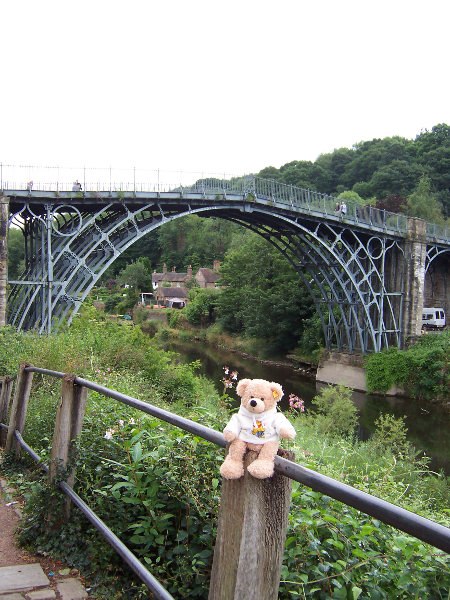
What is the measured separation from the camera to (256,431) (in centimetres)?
169

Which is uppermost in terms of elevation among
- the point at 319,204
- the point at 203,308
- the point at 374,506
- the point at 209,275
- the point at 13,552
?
the point at 319,204

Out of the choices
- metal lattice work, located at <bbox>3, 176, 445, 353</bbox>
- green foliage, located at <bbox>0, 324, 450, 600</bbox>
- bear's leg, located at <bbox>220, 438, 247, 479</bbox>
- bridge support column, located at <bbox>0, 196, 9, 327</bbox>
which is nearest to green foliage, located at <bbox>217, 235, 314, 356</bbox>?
metal lattice work, located at <bbox>3, 176, 445, 353</bbox>

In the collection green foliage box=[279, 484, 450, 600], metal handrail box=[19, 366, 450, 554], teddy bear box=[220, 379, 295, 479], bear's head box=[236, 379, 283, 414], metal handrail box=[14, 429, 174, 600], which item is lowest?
green foliage box=[279, 484, 450, 600]

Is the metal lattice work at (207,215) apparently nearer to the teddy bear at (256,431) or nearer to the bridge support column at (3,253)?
the bridge support column at (3,253)

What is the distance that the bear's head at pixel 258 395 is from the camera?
181 centimetres

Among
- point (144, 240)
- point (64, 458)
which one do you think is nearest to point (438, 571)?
point (64, 458)

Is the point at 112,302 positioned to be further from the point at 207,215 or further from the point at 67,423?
the point at 67,423

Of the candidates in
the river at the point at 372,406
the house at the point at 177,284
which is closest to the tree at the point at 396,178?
the house at the point at 177,284

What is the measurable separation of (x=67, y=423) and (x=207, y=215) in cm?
1897

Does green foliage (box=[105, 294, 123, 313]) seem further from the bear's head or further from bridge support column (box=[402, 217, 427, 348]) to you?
the bear's head

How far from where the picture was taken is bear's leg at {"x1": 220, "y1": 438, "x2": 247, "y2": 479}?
1.57 m

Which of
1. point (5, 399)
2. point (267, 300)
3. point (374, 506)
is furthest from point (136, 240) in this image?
point (374, 506)

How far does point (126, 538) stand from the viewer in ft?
9.11

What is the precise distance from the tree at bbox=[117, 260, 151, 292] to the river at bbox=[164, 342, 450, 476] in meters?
29.1
